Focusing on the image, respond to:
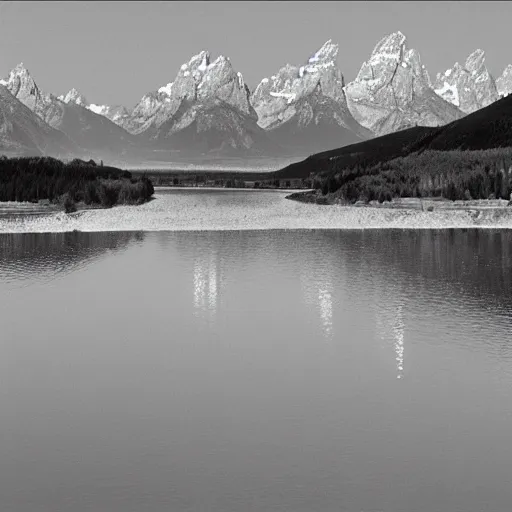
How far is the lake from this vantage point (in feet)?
61.7

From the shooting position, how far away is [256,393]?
25359 millimetres

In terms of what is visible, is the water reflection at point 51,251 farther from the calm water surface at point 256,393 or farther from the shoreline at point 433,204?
the shoreline at point 433,204

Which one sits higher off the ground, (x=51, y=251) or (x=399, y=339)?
(x=51, y=251)

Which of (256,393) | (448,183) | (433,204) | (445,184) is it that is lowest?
(256,393)

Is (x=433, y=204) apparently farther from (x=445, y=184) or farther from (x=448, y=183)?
(x=445, y=184)

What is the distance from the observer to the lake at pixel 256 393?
18.8 metres

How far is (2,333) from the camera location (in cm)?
3431

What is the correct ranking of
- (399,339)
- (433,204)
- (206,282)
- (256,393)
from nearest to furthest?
(256,393) < (399,339) < (206,282) < (433,204)

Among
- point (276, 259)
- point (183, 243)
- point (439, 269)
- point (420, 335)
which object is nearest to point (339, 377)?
point (420, 335)

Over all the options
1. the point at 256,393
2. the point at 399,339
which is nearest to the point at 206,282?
the point at 399,339

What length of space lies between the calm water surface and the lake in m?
0.06

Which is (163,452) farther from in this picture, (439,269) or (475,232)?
(475,232)

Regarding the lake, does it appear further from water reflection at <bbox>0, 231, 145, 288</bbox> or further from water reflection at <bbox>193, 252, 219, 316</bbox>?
water reflection at <bbox>0, 231, 145, 288</bbox>

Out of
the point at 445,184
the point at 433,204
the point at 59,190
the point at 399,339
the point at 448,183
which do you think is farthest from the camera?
the point at 59,190
